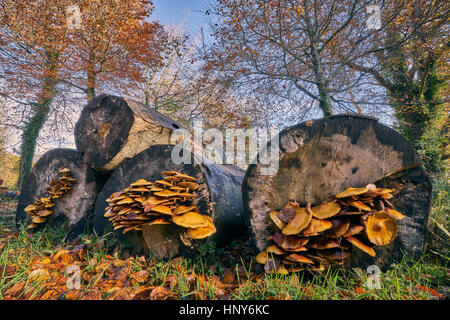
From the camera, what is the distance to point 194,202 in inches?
81.4

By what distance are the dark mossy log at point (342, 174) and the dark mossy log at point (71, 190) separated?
2326 mm

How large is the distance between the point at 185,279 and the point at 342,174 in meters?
1.62

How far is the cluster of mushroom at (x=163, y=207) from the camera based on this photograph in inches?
67.8

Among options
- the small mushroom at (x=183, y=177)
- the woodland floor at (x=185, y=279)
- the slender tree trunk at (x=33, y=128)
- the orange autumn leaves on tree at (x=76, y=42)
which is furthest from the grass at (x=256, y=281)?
the slender tree trunk at (x=33, y=128)

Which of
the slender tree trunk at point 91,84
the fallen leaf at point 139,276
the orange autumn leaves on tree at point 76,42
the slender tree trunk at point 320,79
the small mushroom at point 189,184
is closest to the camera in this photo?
the fallen leaf at point 139,276

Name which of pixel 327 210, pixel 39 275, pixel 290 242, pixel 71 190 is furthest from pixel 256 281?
pixel 71 190

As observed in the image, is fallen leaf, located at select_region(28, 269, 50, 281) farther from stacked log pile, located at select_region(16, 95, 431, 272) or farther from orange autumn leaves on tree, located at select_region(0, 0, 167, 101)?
orange autumn leaves on tree, located at select_region(0, 0, 167, 101)

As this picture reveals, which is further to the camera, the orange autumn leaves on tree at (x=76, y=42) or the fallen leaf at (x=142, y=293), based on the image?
the orange autumn leaves on tree at (x=76, y=42)

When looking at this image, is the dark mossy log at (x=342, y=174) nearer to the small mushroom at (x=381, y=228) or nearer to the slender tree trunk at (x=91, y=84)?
the small mushroom at (x=381, y=228)

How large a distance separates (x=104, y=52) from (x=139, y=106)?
6.68 meters

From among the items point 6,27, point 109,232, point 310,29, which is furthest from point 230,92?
point 6,27

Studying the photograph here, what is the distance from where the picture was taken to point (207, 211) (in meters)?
2.01

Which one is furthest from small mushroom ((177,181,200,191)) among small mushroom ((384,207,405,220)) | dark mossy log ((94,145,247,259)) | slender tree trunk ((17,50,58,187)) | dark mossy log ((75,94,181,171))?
slender tree trunk ((17,50,58,187))

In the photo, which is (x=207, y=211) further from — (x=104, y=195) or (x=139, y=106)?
(x=139, y=106)
